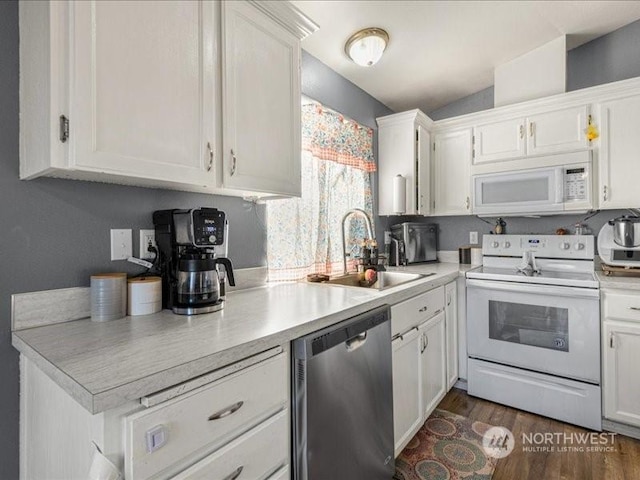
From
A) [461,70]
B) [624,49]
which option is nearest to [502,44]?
[461,70]

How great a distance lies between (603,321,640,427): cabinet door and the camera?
1.84 metres

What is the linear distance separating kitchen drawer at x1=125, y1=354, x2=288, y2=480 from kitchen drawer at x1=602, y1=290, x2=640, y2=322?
6.64 ft

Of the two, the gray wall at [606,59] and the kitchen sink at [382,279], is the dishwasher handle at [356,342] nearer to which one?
the kitchen sink at [382,279]

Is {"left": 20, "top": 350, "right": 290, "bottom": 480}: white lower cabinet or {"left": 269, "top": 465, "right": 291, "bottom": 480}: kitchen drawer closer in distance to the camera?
{"left": 20, "top": 350, "right": 290, "bottom": 480}: white lower cabinet

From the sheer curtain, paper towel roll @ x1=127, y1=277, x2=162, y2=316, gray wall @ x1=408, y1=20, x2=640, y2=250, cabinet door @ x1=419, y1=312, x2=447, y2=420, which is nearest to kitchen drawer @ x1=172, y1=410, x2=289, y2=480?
paper towel roll @ x1=127, y1=277, x2=162, y2=316

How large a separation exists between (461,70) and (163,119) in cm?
251

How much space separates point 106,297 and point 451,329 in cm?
215

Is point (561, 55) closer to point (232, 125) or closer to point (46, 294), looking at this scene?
point (232, 125)

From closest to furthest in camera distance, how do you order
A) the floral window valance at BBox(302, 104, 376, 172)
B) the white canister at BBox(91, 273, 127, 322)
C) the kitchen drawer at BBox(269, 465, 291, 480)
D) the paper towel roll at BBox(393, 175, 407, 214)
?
the kitchen drawer at BBox(269, 465, 291, 480) → the white canister at BBox(91, 273, 127, 322) → the floral window valance at BBox(302, 104, 376, 172) → the paper towel roll at BBox(393, 175, 407, 214)

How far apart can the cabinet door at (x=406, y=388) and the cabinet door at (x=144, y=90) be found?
123 cm

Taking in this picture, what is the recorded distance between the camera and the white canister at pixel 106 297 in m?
1.09

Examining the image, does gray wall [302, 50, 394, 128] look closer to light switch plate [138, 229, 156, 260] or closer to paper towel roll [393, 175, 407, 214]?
paper towel roll [393, 175, 407, 214]

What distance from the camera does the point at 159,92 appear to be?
1.02 metres

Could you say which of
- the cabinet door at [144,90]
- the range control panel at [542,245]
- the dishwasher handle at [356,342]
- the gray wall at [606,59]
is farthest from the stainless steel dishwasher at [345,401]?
the gray wall at [606,59]
